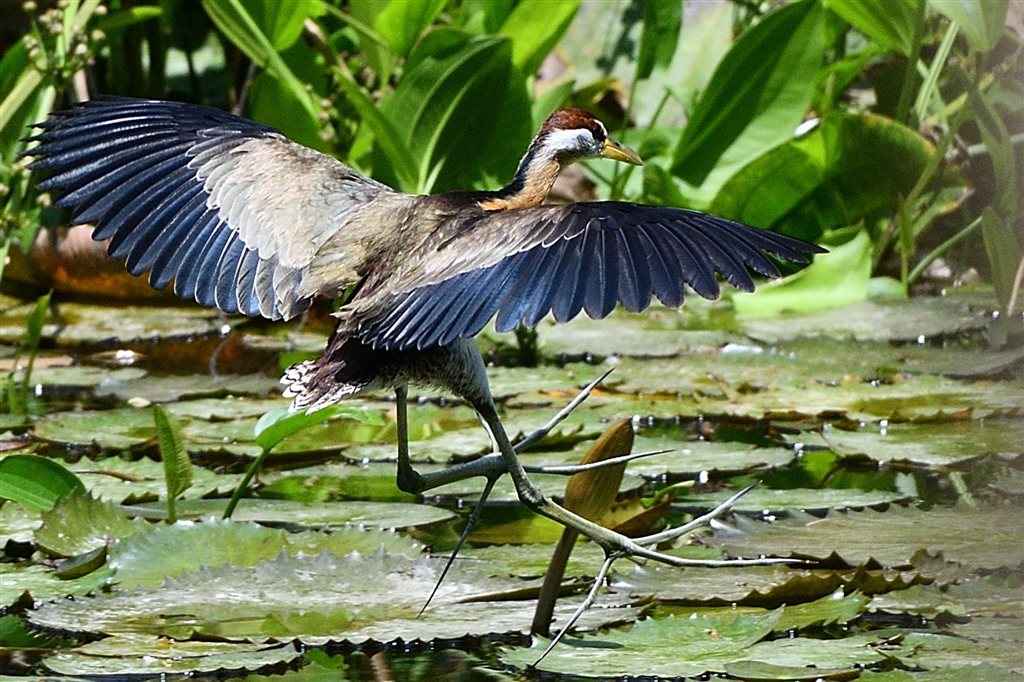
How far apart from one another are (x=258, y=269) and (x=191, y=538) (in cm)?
43

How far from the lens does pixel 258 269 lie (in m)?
2.44

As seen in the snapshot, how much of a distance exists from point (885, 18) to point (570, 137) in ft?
7.52

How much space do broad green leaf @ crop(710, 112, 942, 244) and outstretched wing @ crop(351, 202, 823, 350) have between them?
2.87 metres

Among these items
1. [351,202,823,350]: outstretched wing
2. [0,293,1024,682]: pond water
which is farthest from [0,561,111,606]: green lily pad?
[351,202,823,350]: outstretched wing

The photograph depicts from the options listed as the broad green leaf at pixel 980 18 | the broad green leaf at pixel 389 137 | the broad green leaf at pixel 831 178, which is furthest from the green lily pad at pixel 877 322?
the broad green leaf at pixel 389 137

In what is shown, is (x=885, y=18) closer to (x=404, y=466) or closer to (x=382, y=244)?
(x=382, y=244)

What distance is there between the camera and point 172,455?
242cm

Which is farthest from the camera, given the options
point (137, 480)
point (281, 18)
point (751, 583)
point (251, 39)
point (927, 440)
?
point (251, 39)

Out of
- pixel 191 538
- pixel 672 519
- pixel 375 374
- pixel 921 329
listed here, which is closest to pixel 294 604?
pixel 191 538

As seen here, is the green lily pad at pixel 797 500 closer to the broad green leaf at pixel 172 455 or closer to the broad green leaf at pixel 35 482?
the broad green leaf at pixel 172 455

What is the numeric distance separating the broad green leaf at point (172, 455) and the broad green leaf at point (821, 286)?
2.30 meters

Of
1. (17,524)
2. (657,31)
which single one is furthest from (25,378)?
(657,31)

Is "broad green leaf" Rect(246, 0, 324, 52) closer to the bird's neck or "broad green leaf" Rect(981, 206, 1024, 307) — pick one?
"broad green leaf" Rect(981, 206, 1024, 307)

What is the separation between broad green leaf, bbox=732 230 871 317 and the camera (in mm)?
4410
